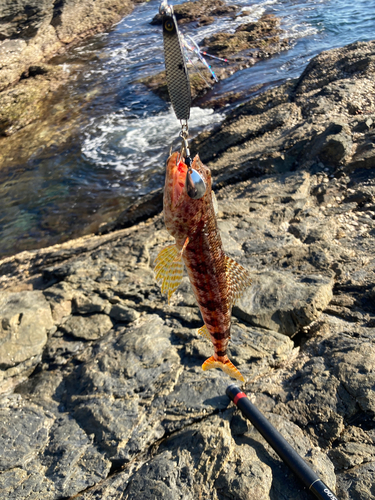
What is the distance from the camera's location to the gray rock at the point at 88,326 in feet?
15.2

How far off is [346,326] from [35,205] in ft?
34.0

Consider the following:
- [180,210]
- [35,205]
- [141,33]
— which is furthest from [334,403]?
[141,33]

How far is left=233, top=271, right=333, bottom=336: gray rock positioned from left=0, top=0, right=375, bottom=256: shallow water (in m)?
6.70

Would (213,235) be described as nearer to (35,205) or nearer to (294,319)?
(294,319)

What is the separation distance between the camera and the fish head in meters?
2.62

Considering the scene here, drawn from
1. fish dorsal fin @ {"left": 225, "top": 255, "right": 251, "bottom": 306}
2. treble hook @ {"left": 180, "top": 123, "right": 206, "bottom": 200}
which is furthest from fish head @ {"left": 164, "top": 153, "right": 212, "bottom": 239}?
fish dorsal fin @ {"left": 225, "top": 255, "right": 251, "bottom": 306}

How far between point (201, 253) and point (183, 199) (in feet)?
1.42

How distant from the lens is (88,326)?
15.5ft

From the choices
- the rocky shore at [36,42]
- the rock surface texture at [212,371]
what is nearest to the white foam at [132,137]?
the rocky shore at [36,42]

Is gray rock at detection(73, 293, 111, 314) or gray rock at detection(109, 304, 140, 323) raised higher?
gray rock at detection(73, 293, 111, 314)

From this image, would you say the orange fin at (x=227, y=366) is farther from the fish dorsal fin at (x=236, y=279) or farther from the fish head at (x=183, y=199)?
the fish head at (x=183, y=199)

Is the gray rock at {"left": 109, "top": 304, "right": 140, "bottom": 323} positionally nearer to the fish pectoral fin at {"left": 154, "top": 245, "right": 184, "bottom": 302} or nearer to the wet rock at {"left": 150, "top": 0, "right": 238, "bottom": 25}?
the fish pectoral fin at {"left": 154, "top": 245, "right": 184, "bottom": 302}

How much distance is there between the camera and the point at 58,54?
83.8ft

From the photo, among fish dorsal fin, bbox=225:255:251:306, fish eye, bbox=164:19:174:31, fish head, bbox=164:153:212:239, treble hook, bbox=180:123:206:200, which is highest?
fish eye, bbox=164:19:174:31
